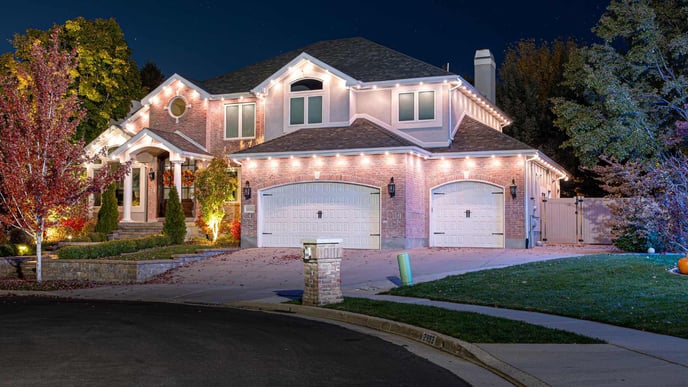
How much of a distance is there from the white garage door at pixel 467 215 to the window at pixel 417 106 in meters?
3.01

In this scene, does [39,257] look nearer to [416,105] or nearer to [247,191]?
[247,191]

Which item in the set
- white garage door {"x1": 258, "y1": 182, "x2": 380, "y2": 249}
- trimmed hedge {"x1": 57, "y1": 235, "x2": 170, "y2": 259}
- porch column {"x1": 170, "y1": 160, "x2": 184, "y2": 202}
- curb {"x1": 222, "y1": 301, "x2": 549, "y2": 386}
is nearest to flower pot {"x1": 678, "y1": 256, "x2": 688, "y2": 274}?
curb {"x1": 222, "y1": 301, "x2": 549, "y2": 386}

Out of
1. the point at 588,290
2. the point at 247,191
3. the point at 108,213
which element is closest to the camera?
the point at 588,290

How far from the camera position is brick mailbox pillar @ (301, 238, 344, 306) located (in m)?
14.0

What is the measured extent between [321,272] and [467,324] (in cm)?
396

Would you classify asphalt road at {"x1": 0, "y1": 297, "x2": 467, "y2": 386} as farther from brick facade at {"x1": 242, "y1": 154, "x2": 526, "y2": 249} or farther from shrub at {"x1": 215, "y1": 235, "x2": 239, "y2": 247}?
shrub at {"x1": 215, "y1": 235, "x2": 239, "y2": 247}

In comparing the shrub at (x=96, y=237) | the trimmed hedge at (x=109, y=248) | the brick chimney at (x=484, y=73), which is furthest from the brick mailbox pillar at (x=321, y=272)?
the brick chimney at (x=484, y=73)

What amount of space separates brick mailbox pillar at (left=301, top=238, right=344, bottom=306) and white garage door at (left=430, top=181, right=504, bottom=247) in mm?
13619

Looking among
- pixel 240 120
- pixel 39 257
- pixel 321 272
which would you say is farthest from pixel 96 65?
pixel 321 272

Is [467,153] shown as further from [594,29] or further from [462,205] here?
[594,29]

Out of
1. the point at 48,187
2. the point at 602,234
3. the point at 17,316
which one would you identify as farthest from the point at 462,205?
the point at 17,316

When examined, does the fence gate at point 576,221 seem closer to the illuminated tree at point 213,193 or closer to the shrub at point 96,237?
the illuminated tree at point 213,193

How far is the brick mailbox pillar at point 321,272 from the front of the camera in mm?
14031

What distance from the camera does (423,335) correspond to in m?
10.6
